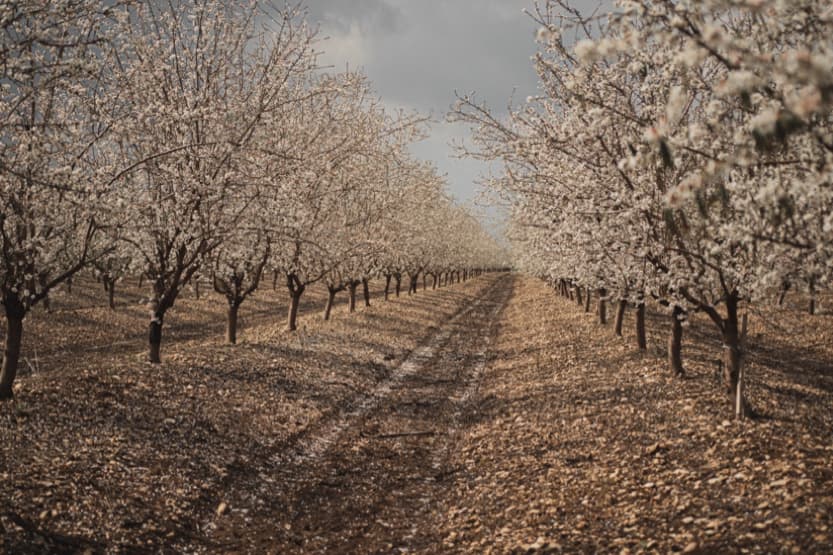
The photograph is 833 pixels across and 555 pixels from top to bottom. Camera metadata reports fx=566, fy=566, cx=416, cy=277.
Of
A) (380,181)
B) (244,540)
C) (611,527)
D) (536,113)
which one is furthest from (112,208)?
(380,181)

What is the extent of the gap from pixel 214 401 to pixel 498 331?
21392 millimetres

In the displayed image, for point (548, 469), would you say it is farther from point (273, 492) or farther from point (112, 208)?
point (112, 208)

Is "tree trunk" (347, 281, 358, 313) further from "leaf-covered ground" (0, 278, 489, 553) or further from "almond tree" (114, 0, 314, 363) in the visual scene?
"almond tree" (114, 0, 314, 363)

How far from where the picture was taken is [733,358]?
39.7 feet

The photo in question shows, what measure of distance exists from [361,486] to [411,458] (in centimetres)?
179

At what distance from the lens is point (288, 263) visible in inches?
945

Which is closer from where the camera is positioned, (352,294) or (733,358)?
(733,358)

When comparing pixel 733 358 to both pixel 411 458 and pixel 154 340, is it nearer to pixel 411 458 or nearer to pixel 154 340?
pixel 411 458

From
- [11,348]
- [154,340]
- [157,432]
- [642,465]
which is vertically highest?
[11,348]

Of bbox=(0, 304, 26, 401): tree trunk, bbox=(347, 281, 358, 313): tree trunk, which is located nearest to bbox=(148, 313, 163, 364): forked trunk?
bbox=(0, 304, 26, 401): tree trunk

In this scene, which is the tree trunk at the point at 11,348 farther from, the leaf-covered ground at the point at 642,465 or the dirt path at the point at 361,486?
the leaf-covered ground at the point at 642,465

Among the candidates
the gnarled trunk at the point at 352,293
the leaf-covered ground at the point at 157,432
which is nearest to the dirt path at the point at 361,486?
the leaf-covered ground at the point at 157,432

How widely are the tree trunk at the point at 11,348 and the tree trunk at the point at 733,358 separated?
47.7 ft

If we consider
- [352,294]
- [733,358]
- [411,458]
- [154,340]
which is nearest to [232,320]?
[154,340]
